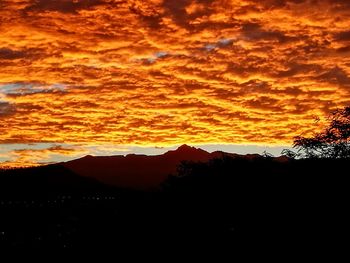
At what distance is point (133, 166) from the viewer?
167250mm

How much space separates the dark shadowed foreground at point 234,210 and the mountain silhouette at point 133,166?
10323 cm

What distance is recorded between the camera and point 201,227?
28125mm

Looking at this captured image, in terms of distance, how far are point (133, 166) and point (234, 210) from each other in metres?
140

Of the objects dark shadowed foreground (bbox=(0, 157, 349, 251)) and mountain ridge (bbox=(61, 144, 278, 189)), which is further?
mountain ridge (bbox=(61, 144, 278, 189))

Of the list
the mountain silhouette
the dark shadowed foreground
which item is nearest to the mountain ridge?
the mountain silhouette

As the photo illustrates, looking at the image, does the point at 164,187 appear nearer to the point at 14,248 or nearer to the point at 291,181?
the point at 291,181

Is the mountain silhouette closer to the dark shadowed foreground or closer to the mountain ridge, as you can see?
the mountain ridge

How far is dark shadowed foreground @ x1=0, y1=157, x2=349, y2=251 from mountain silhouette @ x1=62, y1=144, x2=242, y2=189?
339 ft

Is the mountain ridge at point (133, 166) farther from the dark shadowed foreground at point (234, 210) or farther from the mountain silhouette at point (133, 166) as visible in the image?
the dark shadowed foreground at point (234, 210)

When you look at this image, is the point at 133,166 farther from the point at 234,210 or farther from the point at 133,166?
the point at 234,210

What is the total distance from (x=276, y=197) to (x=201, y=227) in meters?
4.49

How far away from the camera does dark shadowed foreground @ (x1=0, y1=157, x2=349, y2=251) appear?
24547 mm

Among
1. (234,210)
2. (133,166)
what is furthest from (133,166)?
(234,210)

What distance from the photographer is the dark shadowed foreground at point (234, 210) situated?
966 inches
